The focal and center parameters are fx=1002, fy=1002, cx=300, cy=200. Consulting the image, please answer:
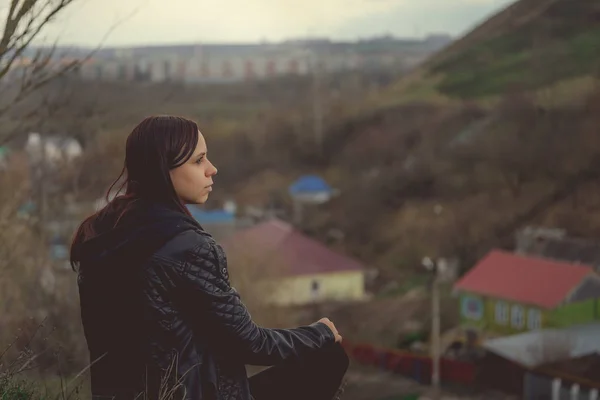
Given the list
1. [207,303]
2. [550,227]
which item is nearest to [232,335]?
[207,303]

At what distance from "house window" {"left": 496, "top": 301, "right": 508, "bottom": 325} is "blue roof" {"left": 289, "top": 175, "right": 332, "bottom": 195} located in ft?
58.6

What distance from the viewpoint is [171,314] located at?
6.23 ft

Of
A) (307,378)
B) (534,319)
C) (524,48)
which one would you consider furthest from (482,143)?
(307,378)

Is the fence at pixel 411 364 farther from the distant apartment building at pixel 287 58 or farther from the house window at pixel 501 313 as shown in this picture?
the distant apartment building at pixel 287 58

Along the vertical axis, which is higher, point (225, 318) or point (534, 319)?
point (225, 318)

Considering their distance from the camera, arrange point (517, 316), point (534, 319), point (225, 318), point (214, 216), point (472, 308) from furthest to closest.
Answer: point (214, 216)
point (472, 308)
point (517, 316)
point (534, 319)
point (225, 318)

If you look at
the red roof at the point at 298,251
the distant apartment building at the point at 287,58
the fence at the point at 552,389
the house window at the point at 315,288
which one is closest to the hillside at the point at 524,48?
the distant apartment building at the point at 287,58

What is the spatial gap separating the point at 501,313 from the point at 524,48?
94.2 feet

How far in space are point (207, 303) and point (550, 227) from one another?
31.4m

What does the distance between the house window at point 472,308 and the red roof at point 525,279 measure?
0.71 feet

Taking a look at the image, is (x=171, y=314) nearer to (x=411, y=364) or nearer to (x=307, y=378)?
(x=307, y=378)

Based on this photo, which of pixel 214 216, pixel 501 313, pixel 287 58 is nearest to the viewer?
pixel 501 313

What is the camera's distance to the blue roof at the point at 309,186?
40750 millimetres

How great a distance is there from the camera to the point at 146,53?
1909cm
